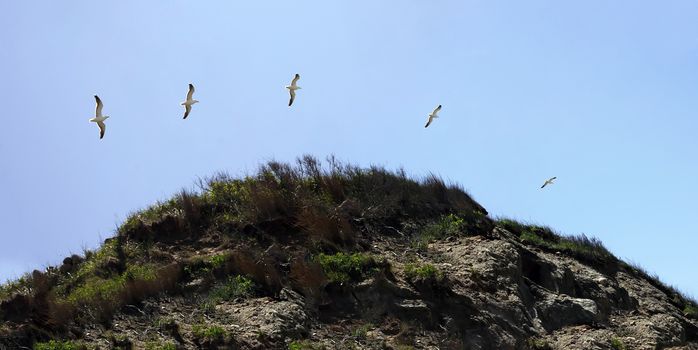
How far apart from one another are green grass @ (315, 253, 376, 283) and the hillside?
0.11 ft

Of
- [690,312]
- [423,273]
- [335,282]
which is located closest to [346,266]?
[335,282]

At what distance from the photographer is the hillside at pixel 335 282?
17.9 meters

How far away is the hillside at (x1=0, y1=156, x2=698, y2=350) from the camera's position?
17.9 metres

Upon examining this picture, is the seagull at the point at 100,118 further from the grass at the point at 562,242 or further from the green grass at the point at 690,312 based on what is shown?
the green grass at the point at 690,312

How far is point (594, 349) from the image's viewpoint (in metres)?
19.5

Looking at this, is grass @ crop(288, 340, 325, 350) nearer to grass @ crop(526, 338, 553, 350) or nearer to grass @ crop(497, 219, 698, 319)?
grass @ crop(526, 338, 553, 350)

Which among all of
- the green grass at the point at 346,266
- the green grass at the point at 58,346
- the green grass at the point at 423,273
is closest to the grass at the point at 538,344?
the green grass at the point at 423,273

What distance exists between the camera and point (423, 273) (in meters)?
19.8

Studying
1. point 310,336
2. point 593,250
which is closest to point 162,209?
point 310,336

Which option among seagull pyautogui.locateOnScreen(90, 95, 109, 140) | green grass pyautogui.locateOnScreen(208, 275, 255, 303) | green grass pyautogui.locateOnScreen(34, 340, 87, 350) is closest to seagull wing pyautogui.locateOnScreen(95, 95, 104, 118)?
seagull pyautogui.locateOnScreen(90, 95, 109, 140)

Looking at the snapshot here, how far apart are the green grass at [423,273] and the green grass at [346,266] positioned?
0.79 m

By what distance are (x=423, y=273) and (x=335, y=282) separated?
6.30 ft

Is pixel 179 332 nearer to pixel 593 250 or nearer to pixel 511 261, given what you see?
pixel 511 261

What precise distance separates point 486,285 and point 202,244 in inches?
253
